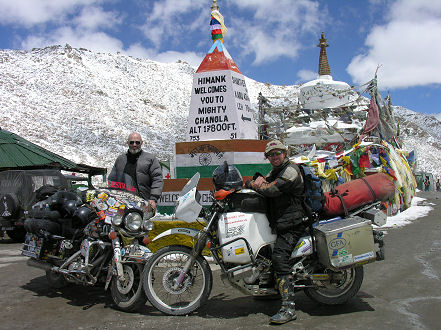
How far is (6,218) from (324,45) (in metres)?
26.0

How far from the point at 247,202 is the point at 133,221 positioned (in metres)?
1.20

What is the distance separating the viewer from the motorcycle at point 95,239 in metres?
4.10

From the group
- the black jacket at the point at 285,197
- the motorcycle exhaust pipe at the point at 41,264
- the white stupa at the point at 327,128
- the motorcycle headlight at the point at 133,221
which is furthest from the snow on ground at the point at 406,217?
the motorcycle exhaust pipe at the point at 41,264

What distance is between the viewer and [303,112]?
1844 cm

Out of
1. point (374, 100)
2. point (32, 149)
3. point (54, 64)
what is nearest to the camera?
point (374, 100)

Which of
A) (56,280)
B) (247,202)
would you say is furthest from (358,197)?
(56,280)

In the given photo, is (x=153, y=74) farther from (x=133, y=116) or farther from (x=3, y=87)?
(x=3, y=87)

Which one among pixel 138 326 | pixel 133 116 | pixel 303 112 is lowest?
pixel 138 326

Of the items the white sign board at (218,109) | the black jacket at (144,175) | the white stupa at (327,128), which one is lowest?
the black jacket at (144,175)

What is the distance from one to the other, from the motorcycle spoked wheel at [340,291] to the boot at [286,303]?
0.39 m

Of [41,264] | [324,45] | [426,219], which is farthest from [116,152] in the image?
[41,264]

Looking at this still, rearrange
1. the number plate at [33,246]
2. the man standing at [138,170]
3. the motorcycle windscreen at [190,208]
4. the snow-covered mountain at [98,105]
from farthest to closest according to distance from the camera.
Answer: the snow-covered mountain at [98,105] < the man standing at [138,170] < the number plate at [33,246] < the motorcycle windscreen at [190,208]

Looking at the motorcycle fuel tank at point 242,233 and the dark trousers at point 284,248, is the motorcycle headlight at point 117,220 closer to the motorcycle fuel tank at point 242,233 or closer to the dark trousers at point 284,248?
the motorcycle fuel tank at point 242,233

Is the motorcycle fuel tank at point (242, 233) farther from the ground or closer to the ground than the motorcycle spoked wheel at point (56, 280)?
farther from the ground
